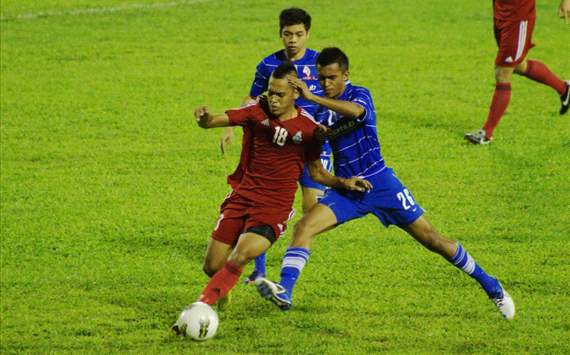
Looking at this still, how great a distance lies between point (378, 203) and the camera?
965cm

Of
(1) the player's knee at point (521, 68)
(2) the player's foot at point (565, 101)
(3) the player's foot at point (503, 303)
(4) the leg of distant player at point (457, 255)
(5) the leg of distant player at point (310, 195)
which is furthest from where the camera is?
(2) the player's foot at point (565, 101)

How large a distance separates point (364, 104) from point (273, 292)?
1.67 m

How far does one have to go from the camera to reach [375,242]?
40.2 ft

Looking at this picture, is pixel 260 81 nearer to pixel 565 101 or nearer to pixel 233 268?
pixel 233 268

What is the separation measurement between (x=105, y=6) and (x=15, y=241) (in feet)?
38.0

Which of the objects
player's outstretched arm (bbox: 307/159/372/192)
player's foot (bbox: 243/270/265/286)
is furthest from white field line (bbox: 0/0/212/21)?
player's outstretched arm (bbox: 307/159/372/192)

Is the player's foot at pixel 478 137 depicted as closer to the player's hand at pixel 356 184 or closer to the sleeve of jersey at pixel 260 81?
the sleeve of jersey at pixel 260 81

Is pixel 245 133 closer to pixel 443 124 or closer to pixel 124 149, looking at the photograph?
pixel 124 149

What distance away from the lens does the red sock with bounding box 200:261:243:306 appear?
29.2 ft

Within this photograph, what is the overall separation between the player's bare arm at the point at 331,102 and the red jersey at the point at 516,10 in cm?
627

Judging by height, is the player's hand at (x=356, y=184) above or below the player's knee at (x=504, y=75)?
above

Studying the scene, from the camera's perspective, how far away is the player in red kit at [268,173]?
9.27 meters

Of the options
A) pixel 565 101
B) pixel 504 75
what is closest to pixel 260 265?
pixel 504 75

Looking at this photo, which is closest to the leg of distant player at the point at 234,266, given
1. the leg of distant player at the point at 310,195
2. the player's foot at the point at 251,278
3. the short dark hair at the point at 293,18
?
the player's foot at the point at 251,278
